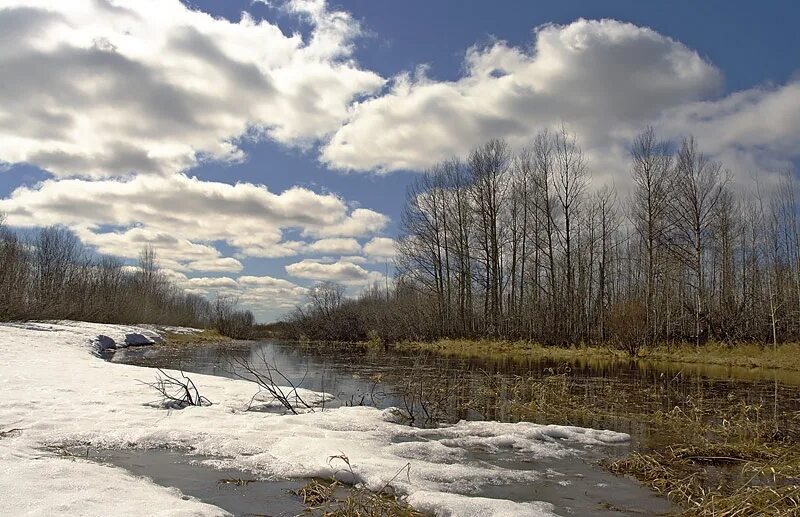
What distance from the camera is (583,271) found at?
35906 millimetres

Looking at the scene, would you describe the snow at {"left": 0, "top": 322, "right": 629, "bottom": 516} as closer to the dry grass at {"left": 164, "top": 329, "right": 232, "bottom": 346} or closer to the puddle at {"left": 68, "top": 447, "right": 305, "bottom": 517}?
the puddle at {"left": 68, "top": 447, "right": 305, "bottom": 517}

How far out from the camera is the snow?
3615 millimetres

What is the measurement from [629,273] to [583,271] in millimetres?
7520

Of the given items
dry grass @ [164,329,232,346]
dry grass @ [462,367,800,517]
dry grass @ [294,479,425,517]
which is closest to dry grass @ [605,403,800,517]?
dry grass @ [462,367,800,517]

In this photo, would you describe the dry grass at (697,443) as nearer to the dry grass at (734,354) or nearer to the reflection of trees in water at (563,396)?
the reflection of trees in water at (563,396)

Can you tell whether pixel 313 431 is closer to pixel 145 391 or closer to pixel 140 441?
pixel 140 441

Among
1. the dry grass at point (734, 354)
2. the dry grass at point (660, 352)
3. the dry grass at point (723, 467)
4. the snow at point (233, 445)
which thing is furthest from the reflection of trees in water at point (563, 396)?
the dry grass at point (660, 352)

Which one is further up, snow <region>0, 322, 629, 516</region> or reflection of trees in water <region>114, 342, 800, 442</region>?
snow <region>0, 322, 629, 516</region>

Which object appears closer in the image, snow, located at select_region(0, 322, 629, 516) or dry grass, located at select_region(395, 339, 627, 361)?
snow, located at select_region(0, 322, 629, 516)

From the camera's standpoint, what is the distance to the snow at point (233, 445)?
142 inches

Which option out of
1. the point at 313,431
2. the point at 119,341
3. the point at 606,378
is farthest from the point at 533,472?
the point at 119,341

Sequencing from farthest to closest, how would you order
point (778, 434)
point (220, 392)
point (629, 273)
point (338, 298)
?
point (338, 298) < point (629, 273) < point (220, 392) < point (778, 434)

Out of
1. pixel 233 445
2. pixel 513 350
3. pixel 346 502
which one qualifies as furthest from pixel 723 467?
pixel 513 350

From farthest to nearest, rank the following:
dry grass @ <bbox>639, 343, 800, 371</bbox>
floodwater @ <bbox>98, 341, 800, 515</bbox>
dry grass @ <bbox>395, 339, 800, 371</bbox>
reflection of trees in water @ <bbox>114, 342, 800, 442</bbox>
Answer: dry grass @ <bbox>395, 339, 800, 371</bbox> < dry grass @ <bbox>639, 343, 800, 371</bbox> < reflection of trees in water @ <bbox>114, 342, 800, 442</bbox> < floodwater @ <bbox>98, 341, 800, 515</bbox>
